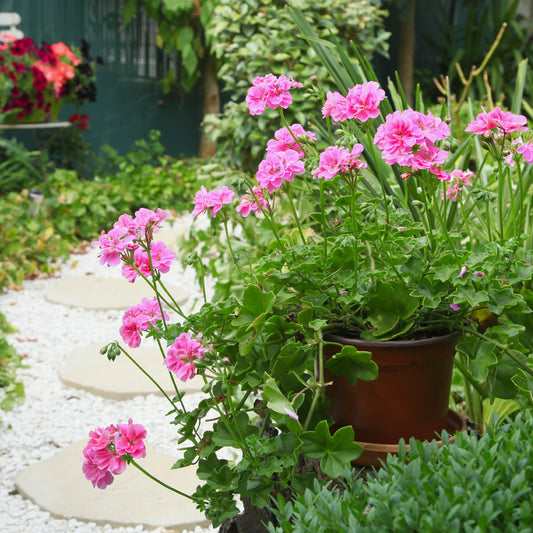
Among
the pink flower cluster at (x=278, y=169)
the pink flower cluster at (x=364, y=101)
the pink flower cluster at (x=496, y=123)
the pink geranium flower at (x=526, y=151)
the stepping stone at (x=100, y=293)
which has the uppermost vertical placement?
the pink flower cluster at (x=364, y=101)

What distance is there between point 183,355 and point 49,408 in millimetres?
1691

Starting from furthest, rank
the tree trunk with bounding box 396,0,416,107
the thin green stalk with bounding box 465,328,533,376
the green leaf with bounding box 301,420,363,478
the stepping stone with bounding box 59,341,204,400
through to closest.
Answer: the tree trunk with bounding box 396,0,416,107, the stepping stone with bounding box 59,341,204,400, the thin green stalk with bounding box 465,328,533,376, the green leaf with bounding box 301,420,363,478

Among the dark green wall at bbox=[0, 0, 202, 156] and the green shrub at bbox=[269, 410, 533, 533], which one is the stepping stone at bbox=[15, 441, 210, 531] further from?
the dark green wall at bbox=[0, 0, 202, 156]

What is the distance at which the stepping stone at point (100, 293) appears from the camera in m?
3.75

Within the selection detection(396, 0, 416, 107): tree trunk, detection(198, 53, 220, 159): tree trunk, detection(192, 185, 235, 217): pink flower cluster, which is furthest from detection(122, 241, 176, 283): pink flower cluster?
detection(396, 0, 416, 107): tree trunk

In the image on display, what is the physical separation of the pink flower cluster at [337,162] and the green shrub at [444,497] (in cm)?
48

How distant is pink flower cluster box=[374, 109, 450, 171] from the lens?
1094 mm

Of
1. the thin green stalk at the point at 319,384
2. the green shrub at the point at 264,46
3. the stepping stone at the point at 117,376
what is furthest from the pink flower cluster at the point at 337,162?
the green shrub at the point at 264,46

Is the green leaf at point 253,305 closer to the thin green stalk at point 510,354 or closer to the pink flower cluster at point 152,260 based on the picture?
the pink flower cluster at point 152,260

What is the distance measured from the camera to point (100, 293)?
393 centimetres

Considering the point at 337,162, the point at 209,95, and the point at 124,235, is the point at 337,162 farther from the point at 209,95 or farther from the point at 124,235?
the point at 209,95

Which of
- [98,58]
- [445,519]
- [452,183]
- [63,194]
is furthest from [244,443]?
[98,58]

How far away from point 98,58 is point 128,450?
5375mm

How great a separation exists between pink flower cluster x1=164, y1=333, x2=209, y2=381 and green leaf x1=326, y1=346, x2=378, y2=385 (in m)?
0.24
